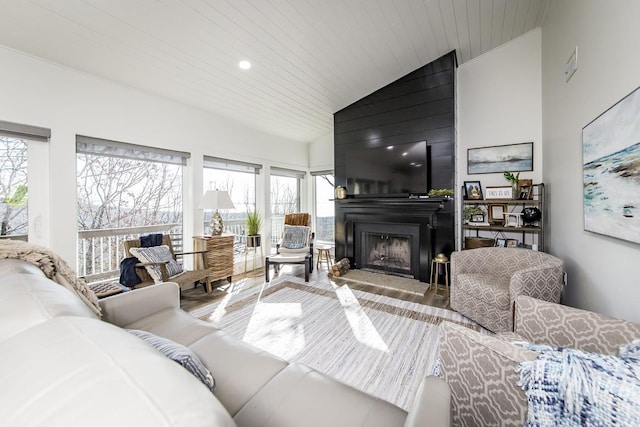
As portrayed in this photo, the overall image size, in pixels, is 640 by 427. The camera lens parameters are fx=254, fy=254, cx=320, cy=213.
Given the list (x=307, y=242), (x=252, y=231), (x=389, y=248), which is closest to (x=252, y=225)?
(x=252, y=231)

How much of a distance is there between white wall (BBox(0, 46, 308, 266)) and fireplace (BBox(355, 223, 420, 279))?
2.62m

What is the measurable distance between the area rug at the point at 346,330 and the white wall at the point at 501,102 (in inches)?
69.2

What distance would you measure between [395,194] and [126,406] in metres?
3.88

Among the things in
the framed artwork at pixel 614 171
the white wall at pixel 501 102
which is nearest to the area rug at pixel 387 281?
the white wall at pixel 501 102

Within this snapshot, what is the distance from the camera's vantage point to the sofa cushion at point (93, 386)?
13.7 inches

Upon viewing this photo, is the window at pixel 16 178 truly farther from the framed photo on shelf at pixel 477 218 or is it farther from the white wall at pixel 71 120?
the framed photo on shelf at pixel 477 218

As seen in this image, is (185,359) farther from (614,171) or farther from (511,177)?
(511,177)

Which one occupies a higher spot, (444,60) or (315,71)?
(444,60)

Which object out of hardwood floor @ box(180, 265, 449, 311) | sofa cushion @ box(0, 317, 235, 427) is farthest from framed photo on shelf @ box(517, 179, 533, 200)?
sofa cushion @ box(0, 317, 235, 427)

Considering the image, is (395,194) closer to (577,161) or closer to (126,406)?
(577,161)

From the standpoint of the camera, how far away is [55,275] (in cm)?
130

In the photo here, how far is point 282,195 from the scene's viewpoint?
5465 millimetres

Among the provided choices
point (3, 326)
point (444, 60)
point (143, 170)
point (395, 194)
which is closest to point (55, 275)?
point (3, 326)

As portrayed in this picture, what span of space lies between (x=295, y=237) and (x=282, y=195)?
1.31 m
